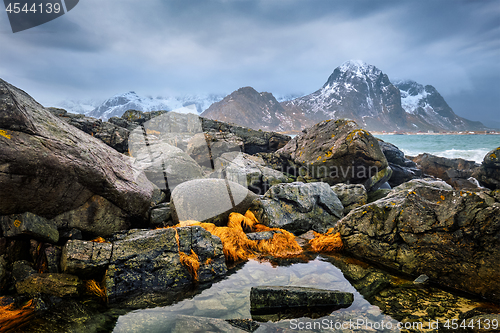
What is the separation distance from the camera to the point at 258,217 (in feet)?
22.6

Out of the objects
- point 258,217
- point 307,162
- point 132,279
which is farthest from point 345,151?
point 132,279

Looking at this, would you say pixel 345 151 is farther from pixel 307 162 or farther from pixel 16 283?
pixel 16 283

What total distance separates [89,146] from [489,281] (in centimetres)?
755

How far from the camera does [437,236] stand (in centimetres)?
439

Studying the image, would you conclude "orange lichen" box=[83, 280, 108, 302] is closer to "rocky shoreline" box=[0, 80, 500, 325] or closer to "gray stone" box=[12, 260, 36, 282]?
"rocky shoreline" box=[0, 80, 500, 325]

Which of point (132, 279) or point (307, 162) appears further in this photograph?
point (307, 162)

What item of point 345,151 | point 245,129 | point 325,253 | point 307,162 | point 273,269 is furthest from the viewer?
point 245,129

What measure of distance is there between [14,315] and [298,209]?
5826 millimetres

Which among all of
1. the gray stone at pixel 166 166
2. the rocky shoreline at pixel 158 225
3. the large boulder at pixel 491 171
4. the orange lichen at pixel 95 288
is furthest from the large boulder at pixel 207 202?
the large boulder at pixel 491 171

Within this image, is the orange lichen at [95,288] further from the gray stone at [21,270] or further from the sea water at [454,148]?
the sea water at [454,148]

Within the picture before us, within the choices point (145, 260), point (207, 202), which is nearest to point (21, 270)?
point (145, 260)

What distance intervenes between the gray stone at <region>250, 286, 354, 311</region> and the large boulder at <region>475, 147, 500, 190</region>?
16.6 meters

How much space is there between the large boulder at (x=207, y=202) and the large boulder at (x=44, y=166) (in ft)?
4.29

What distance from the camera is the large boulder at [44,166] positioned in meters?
3.67
